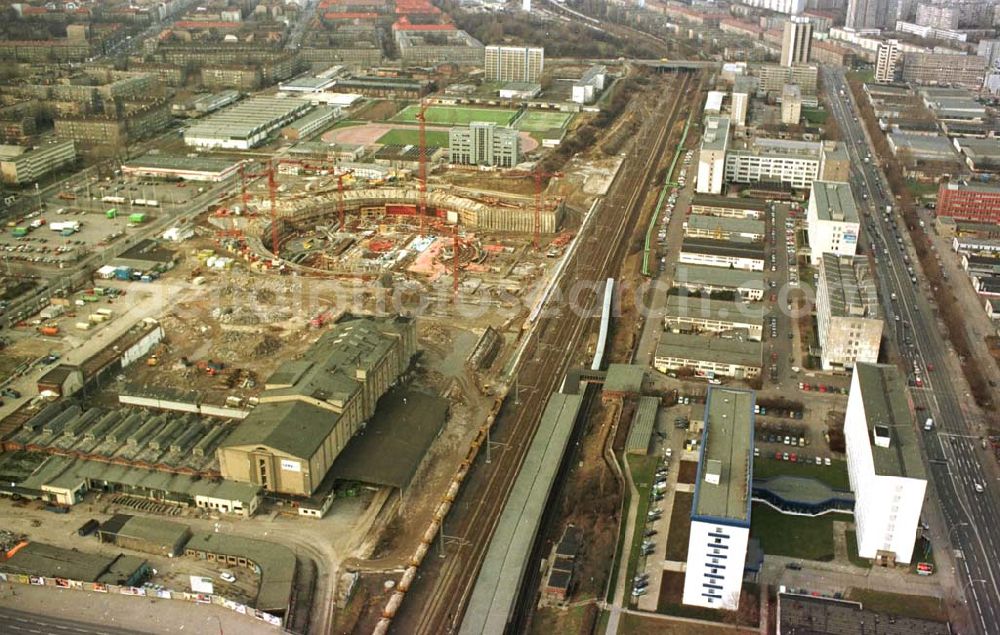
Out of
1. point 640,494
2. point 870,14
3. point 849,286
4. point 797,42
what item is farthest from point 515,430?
point 870,14

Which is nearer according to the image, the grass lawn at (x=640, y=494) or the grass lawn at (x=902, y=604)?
the grass lawn at (x=902, y=604)

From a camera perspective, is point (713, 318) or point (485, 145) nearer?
point (713, 318)

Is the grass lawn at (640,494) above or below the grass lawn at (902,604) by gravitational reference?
above

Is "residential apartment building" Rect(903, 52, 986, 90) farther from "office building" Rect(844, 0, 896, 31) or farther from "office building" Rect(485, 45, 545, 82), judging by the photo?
"office building" Rect(485, 45, 545, 82)

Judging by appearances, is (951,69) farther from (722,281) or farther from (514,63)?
(722,281)

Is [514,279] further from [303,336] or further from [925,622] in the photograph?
[925,622]

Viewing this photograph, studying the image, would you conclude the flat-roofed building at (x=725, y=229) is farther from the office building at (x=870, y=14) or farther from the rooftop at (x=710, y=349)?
the office building at (x=870, y=14)

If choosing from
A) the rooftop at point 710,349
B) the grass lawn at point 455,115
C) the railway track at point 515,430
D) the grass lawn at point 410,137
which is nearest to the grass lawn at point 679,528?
the railway track at point 515,430
